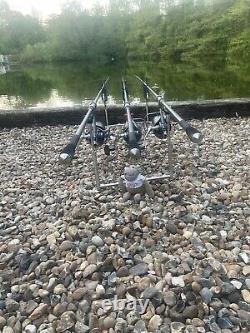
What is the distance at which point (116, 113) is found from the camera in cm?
831

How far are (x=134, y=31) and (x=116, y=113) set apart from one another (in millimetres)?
55842

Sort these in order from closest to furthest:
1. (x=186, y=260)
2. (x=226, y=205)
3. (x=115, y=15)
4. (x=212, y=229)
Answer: (x=186, y=260) < (x=212, y=229) < (x=226, y=205) < (x=115, y=15)

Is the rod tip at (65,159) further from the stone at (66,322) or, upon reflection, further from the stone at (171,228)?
the stone at (66,322)

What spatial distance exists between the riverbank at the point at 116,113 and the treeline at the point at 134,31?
3251cm

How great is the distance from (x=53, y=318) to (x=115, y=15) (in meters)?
69.7

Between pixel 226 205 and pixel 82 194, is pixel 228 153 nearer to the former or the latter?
pixel 226 205

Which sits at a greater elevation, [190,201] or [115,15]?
[115,15]

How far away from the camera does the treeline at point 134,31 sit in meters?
44.6

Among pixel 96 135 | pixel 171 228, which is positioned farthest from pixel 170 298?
pixel 96 135

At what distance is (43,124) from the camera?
27.6 ft

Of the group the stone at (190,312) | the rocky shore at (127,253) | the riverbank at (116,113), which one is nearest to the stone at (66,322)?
the rocky shore at (127,253)

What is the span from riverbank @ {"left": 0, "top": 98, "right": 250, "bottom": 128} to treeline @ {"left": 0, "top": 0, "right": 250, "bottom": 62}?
32508 millimetres

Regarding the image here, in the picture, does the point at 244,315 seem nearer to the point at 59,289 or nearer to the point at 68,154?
the point at 59,289

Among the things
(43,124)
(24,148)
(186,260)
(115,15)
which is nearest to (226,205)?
(186,260)
